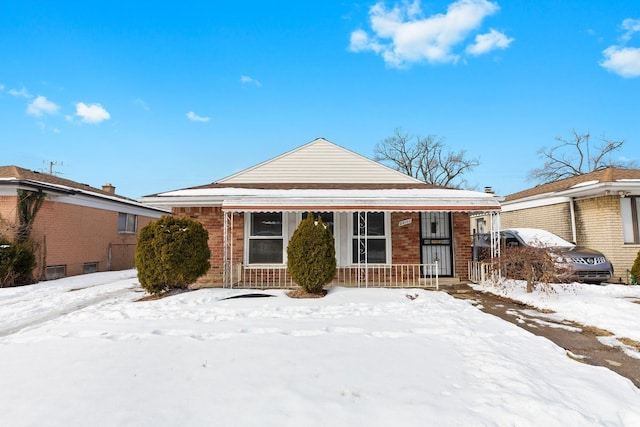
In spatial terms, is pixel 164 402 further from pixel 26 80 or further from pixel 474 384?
pixel 26 80

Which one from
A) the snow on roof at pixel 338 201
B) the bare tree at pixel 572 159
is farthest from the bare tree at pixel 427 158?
the snow on roof at pixel 338 201

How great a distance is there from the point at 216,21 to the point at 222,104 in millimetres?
5881

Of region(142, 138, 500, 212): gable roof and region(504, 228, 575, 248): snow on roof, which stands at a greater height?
region(142, 138, 500, 212): gable roof

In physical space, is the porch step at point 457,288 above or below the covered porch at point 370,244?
below

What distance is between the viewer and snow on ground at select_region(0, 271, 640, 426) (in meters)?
2.52

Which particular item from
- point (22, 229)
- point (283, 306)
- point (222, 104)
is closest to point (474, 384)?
point (283, 306)

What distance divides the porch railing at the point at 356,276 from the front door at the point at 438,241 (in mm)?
488

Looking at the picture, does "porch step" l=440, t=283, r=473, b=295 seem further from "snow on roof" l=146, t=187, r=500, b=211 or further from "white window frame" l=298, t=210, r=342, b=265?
"white window frame" l=298, t=210, r=342, b=265

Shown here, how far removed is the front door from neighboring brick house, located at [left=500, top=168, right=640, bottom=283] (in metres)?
5.16

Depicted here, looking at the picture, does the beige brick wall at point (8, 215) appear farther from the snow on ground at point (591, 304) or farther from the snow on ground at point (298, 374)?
the snow on ground at point (591, 304)

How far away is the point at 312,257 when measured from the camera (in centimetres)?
761

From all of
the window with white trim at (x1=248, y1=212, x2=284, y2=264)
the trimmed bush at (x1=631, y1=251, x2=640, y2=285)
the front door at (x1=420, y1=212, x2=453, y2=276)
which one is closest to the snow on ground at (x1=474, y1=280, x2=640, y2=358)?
the trimmed bush at (x1=631, y1=251, x2=640, y2=285)

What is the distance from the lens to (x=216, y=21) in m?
13.6

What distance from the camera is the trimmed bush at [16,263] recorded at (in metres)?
9.98
